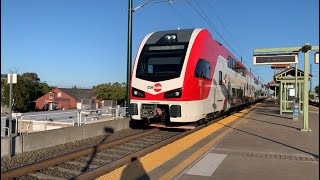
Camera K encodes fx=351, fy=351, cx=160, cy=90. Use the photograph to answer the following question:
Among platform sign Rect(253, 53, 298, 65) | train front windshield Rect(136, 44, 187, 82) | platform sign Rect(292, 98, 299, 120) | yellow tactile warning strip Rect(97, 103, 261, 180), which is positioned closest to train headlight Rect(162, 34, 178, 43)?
train front windshield Rect(136, 44, 187, 82)

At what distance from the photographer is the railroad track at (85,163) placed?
666 centimetres

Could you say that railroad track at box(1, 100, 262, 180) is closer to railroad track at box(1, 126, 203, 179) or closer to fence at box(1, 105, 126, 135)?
railroad track at box(1, 126, 203, 179)

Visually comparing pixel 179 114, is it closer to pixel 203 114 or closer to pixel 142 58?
pixel 203 114

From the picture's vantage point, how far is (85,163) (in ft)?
26.0

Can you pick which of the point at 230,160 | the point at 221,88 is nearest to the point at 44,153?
the point at 230,160

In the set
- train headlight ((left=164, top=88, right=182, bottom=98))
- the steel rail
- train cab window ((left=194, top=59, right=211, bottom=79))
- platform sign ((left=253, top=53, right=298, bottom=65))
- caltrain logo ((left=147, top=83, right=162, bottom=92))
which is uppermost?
platform sign ((left=253, top=53, right=298, bottom=65))

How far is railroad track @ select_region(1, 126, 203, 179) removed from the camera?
6.66 m

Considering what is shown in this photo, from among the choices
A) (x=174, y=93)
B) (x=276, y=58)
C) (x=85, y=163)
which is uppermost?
(x=276, y=58)

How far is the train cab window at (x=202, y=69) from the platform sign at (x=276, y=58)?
2.83 metres

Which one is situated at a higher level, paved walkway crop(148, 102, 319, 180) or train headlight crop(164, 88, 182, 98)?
train headlight crop(164, 88, 182, 98)

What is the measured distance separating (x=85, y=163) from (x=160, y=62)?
6263mm

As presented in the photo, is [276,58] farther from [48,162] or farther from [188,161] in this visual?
[48,162]

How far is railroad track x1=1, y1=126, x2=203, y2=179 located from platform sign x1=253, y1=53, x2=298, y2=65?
265 inches

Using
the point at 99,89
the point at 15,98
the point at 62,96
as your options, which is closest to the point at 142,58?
the point at 15,98
